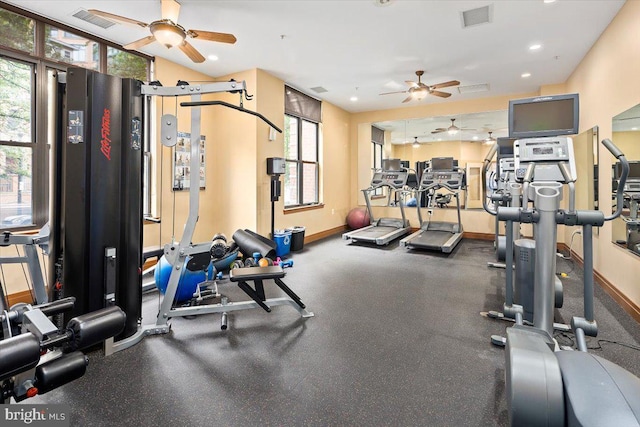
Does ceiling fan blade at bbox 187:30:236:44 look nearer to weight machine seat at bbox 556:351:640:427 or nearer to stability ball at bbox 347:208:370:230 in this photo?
weight machine seat at bbox 556:351:640:427

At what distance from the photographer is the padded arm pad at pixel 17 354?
104cm

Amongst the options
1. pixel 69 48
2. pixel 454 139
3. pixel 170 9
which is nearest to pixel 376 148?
pixel 454 139

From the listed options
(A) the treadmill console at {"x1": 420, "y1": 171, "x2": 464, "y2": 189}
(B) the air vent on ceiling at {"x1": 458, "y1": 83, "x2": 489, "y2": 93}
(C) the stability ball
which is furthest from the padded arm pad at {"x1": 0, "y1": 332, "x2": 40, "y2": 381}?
(C) the stability ball

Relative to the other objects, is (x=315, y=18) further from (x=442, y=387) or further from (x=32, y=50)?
(x=442, y=387)

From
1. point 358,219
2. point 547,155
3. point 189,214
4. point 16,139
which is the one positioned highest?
point 16,139

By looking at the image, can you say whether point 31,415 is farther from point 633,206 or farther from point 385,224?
point 385,224

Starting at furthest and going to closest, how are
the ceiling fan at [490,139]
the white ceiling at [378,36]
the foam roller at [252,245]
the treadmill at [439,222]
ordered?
1. the ceiling fan at [490,139]
2. the treadmill at [439,222]
3. the foam roller at [252,245]
4. the white ceiling at [378,36]

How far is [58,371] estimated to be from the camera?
1.20 meters

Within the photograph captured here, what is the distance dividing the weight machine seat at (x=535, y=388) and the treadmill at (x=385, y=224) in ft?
16.9

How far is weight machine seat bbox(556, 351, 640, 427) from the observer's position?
95 cm

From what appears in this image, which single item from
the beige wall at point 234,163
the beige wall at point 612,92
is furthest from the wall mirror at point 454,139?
the beige wall at point 234,163

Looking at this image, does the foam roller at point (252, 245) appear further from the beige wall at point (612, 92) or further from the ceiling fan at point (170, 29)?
the beige wall at point (612, 92)

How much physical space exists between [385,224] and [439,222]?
1251 millimetres

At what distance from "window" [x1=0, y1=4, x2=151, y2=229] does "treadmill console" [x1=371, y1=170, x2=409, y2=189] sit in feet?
19.3
